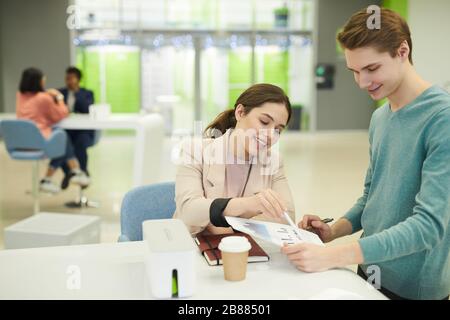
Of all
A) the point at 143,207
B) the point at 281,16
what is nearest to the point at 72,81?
the point at 143,207

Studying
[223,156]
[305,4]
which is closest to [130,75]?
[305,4]

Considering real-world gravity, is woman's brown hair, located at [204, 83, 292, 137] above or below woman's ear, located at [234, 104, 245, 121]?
above

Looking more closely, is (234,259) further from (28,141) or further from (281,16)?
(281,16)

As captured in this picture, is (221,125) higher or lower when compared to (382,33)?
lower

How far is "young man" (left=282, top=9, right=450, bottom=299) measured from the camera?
4.62ft

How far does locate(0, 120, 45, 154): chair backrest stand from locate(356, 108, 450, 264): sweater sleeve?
13.8 feet

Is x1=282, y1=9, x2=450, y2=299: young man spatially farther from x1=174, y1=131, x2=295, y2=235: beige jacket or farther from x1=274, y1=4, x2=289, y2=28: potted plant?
x1=274, y1=4, x2=289, y2=28: potted plant

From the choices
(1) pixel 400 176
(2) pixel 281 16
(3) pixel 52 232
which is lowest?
(3) pixel 52 232

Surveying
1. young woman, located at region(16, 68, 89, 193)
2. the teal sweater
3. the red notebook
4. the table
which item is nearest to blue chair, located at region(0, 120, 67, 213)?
young woman, located at region(16, 68, 89, 193)

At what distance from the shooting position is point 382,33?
4.76 ft

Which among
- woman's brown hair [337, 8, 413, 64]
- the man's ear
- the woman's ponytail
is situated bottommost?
the woman's ponytail

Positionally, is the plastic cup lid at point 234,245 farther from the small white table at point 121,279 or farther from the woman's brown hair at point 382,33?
the woman's brown hair at point 382,33

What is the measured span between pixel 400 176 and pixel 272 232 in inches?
16.6
